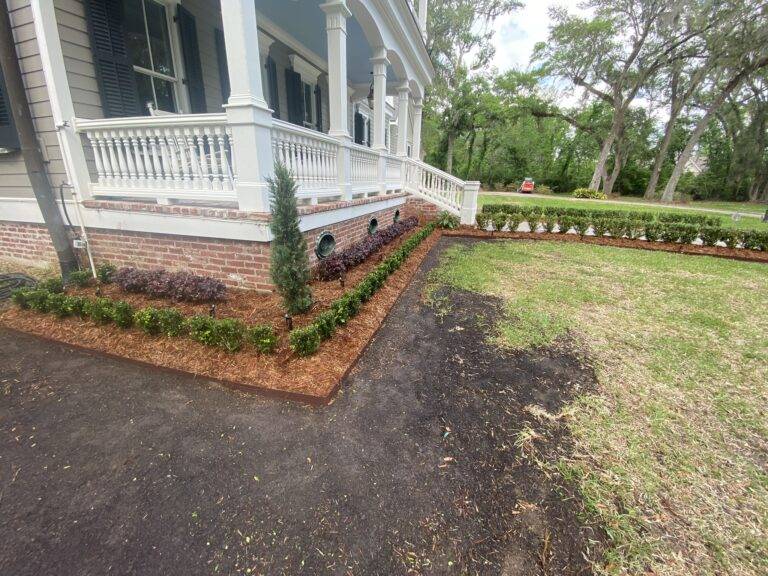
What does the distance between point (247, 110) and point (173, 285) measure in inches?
85.2

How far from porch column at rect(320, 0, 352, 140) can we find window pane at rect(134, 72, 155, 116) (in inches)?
107

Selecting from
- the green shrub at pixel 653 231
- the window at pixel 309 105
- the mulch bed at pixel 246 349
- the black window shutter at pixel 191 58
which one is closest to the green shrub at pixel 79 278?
the mulch bed at pixel 246 349

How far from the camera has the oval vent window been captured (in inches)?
189

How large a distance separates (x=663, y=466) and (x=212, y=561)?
8.66ft

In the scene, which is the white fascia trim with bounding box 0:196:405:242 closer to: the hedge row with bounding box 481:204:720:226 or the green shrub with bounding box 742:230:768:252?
the hedge row with bounding box 481:204:720:226

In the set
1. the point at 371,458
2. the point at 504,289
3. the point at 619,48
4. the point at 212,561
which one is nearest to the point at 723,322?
the point at 504,289

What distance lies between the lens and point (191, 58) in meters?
5.34

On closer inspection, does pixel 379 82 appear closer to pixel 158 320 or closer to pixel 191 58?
pixel 191 58

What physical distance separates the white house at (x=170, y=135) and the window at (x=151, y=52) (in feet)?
0.06

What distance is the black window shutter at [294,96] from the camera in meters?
7.77

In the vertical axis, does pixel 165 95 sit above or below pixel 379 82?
below

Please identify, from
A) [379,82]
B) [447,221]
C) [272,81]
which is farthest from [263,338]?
[447,221]

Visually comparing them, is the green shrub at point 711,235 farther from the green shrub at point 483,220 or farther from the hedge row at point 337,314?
the hedge row at point 337,314

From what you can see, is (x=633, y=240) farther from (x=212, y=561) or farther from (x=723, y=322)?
(x=212, y=561)
